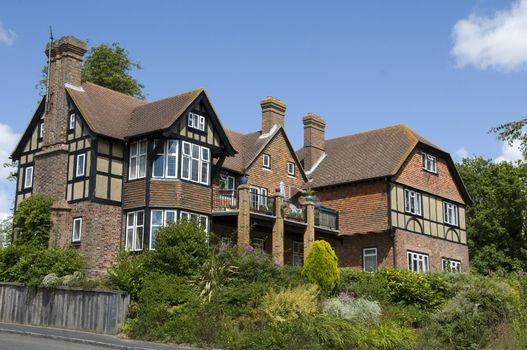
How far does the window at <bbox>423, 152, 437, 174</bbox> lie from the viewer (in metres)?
39.6

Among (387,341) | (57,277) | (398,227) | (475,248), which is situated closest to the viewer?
(387,341)

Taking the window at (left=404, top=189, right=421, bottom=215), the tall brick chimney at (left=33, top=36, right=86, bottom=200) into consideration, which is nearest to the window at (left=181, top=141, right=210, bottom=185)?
the tall brick chimney at (left=33, top=36, right=86, bottom=200)

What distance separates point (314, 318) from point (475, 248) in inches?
1225

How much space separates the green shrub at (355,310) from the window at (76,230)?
38.3 feet

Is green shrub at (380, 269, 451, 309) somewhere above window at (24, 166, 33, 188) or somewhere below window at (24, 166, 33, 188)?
below

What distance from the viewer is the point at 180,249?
88.3 ft

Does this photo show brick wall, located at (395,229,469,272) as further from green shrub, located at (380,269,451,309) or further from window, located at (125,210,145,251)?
window, located at (125,210,145,251)

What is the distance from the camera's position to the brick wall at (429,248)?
120ft

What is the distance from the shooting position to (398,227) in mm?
36656

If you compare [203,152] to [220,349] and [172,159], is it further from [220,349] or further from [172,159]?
[220,349]

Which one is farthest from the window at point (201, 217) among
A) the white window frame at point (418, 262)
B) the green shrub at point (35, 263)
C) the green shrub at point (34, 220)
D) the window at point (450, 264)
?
the window at point (450, 264)

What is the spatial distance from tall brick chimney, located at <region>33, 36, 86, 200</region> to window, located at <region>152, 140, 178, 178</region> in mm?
4184

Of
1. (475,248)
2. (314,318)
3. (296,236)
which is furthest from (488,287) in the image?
(475,248)

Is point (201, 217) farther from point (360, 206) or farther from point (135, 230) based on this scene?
point (360, 206)
